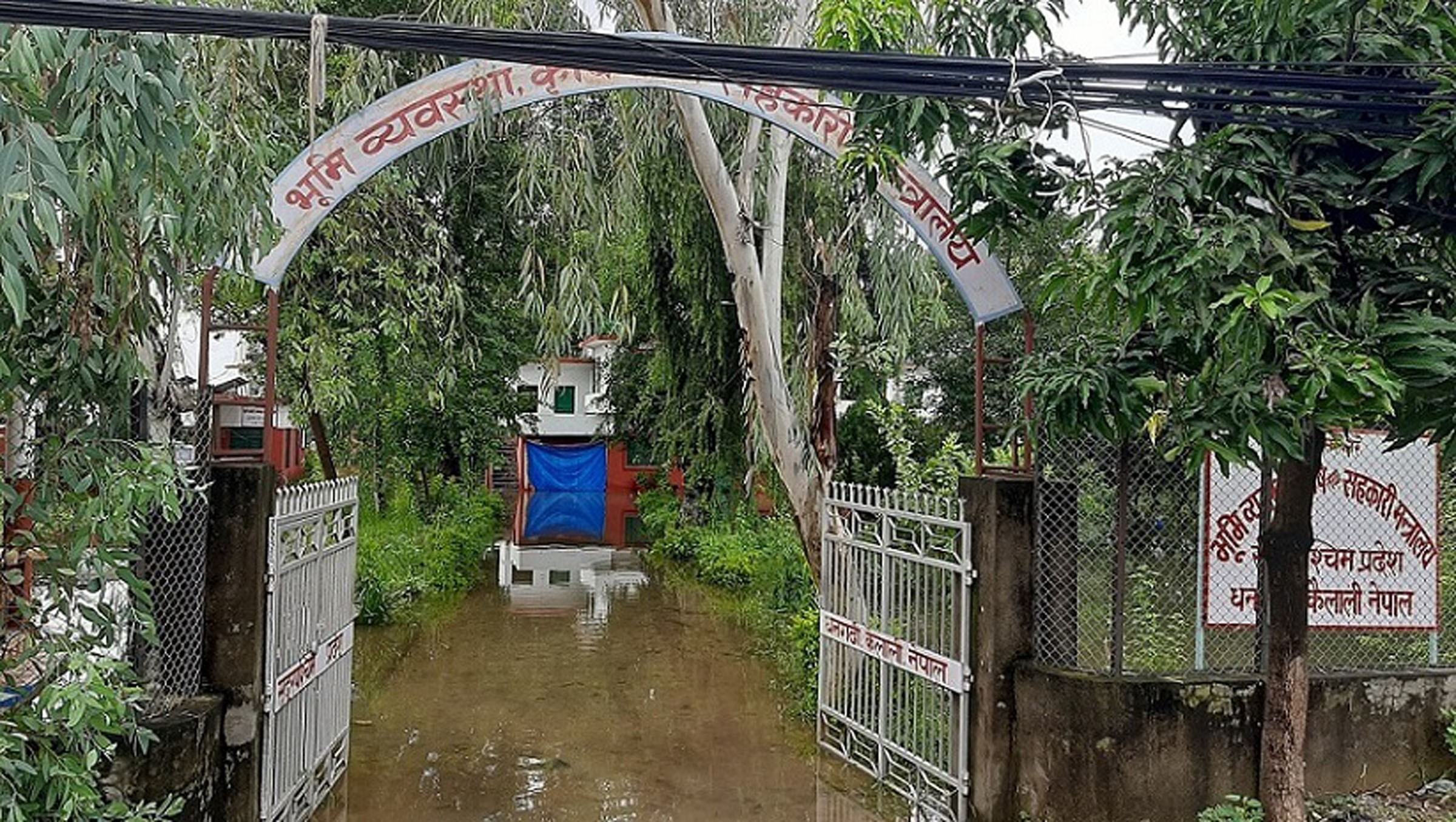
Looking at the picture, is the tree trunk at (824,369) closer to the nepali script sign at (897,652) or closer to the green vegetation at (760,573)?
the green vegetation at (760,573)

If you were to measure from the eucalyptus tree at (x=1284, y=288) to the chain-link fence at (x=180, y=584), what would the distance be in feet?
11.9

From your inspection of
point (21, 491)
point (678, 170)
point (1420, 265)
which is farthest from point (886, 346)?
point (21, 491)

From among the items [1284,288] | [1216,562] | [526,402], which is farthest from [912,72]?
[526,402]

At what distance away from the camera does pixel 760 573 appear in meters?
13.5

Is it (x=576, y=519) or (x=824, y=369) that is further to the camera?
(x=576, y=519)

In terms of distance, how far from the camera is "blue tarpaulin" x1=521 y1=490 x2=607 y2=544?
20.6 metres

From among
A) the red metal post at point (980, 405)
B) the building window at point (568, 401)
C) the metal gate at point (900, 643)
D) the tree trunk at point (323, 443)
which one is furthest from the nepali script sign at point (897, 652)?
the building window at point (568, 401)

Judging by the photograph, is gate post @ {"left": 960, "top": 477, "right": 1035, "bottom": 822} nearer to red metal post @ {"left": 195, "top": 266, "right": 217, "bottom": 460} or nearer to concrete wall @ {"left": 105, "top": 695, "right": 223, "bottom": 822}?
concrete wall @ {"left": 105, "top": 695, "right": 223, "bottom": 822}

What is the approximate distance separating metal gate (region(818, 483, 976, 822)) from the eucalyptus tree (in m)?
1.61

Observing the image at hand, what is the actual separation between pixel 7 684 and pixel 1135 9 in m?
4.98

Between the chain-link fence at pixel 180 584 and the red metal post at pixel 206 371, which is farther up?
the red metal post at pixel 206 371

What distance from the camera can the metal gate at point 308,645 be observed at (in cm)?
495

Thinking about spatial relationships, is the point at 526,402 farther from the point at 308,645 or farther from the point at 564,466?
the point at 308,645

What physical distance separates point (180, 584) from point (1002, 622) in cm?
384
